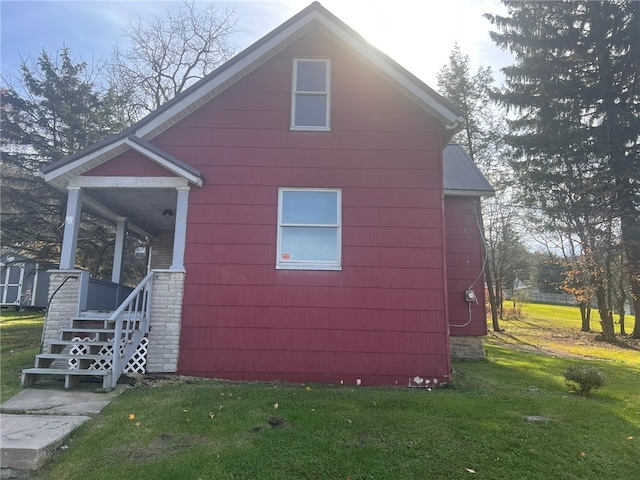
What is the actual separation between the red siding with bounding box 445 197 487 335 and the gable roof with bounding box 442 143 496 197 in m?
0.59

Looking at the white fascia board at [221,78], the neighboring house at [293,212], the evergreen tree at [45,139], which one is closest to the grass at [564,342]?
the neighboring house at [293,212]

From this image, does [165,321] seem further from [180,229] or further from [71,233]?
[71,233]

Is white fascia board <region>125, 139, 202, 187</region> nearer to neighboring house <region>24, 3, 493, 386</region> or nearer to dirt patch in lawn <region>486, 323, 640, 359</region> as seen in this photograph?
neighboring house <region>24, 3, 493, 386</region>

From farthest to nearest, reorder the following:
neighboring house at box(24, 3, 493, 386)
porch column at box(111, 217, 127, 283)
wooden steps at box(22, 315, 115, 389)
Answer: porch column at box(111, 217, 127, 283) → neighboring house at box(24, 3, 493, 386) → wooden steps at box(22, 315, 115, 389)

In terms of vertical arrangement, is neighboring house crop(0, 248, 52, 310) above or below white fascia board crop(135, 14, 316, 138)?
below

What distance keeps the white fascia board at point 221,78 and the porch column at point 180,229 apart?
1.33 m

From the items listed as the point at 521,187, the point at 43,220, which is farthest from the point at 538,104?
the point at 43,220

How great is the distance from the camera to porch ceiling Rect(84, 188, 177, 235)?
7.95 meters

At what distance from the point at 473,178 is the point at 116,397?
9.30m

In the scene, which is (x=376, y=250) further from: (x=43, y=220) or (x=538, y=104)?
(x=538, y=104)

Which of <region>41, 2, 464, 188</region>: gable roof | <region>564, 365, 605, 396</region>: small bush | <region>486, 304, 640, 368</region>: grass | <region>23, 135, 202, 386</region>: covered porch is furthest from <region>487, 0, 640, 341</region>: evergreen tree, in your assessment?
<region>23, 135, 202, 386</region>: covered porch

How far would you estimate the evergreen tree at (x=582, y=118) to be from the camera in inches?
675

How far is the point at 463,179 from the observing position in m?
10.9

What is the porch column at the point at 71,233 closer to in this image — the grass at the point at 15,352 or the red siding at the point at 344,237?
the red siding at the point at 344,237
